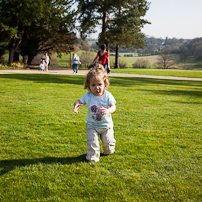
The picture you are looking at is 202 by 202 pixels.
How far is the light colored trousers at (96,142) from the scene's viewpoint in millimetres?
3197

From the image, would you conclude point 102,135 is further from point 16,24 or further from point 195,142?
point 16,24

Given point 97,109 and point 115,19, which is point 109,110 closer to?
point 97,109

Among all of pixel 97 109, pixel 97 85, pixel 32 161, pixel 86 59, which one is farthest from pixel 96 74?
pixel 86 59

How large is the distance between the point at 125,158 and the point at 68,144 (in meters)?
1.05

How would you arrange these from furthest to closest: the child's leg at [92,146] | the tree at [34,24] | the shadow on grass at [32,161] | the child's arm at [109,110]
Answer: the tree at [34,24] → the child's leg at [92,146] → the child's arm at [109,110] → the shadow on grass at [32,161]

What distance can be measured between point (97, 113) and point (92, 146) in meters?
0.49

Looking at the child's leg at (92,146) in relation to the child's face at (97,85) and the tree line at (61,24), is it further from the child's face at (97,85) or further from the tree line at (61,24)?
the tree line at (61,24)

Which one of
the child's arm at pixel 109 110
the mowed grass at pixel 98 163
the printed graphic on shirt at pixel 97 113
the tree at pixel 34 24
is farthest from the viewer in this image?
the tree at pixel 34 24

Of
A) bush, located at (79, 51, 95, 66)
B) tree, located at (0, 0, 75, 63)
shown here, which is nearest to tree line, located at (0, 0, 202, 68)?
tree, located at (0, 0, 75, 63)

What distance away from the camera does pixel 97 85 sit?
3.29m

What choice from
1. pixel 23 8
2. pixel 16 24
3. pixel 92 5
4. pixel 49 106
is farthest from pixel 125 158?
pixel 92 5

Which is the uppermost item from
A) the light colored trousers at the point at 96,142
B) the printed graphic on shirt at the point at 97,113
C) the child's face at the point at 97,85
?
the child's face at the point at 97,85

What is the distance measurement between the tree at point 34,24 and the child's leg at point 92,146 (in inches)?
1038

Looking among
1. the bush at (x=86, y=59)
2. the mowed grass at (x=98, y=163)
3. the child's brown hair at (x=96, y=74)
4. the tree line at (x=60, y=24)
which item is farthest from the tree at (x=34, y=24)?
the bush at (x=86, y=59)
